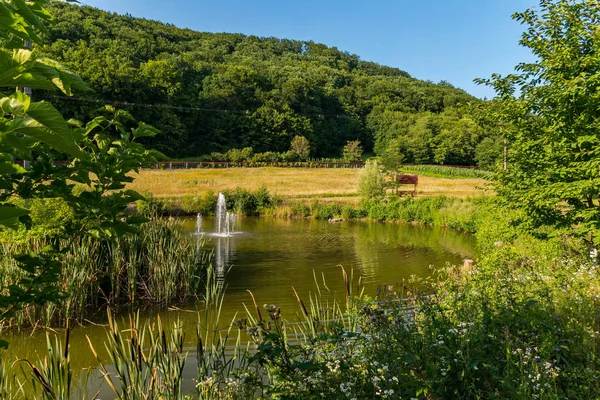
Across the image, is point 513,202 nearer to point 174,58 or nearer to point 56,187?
point 56,187

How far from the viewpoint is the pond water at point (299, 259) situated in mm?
7750

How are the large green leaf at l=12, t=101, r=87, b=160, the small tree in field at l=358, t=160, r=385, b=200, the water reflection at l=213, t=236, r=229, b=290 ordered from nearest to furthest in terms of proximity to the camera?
the large green leaf at l=12, t=101, r=87, b=160 < the water reflection at l=213, t=236, r=229, b=290 < the small tree in field at l=358, t=160, r=385, b=200

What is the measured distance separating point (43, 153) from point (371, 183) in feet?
92.9

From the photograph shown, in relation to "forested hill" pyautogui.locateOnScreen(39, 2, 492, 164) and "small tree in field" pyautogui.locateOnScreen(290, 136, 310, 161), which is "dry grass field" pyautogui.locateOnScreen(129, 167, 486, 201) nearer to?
"forested hill" pyautogui.locateOnScreen(39, 2, 492, 164)

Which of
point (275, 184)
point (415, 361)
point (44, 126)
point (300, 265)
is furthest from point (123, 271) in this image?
point (275, 184)

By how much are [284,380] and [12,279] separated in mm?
5117

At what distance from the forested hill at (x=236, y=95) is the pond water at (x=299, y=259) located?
44.2 metres

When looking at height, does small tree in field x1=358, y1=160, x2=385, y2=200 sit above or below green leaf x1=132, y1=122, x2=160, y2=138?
below

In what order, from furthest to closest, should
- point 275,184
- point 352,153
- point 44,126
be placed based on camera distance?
point 352,153 < point 275,184 < point 44,126

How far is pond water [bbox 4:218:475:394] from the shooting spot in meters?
7.75

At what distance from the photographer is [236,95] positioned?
83250mm

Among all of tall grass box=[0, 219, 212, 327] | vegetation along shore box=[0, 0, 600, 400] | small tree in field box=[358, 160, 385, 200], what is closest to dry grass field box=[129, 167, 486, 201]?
vegetation along shore box=[0, 0, 600, 400]

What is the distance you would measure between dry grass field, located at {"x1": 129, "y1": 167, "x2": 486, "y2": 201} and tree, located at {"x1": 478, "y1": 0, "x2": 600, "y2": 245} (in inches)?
922

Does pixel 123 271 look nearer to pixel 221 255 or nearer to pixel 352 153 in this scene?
pixel 221 255
